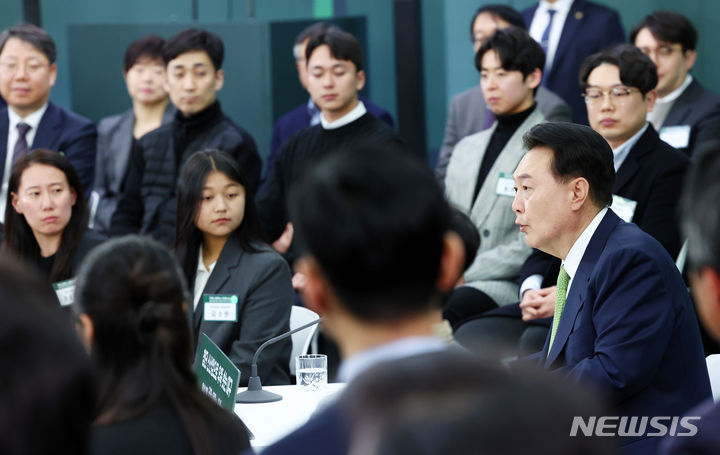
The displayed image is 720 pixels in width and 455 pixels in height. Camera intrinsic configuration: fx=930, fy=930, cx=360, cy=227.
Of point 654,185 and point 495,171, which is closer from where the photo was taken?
point 654,185

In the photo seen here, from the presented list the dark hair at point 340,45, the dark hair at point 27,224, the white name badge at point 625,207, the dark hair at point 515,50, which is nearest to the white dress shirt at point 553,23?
the dark hair at point 515,50

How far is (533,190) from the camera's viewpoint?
2.66 m

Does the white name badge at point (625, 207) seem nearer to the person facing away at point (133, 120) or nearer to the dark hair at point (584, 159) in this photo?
the dark hair at point (584, 159)

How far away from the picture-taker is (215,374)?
8.00 ft

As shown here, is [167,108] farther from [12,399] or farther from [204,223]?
[12,399]

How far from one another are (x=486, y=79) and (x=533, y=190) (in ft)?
5.84

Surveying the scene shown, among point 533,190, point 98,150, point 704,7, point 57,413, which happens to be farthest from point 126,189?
point 57,413

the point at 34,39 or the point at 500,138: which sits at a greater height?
the point at 34,39

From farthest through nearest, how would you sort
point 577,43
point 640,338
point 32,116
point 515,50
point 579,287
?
point 577,43
point 32,116
point 515,50
point 579,287
point 640,338

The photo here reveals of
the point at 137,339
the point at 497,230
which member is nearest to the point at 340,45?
the point at 497,230

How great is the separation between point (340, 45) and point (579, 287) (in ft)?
8.05

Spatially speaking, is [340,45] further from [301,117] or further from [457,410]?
[457,410]

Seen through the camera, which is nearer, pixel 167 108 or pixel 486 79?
pixel 486 79

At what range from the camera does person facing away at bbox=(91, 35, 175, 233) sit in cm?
504
